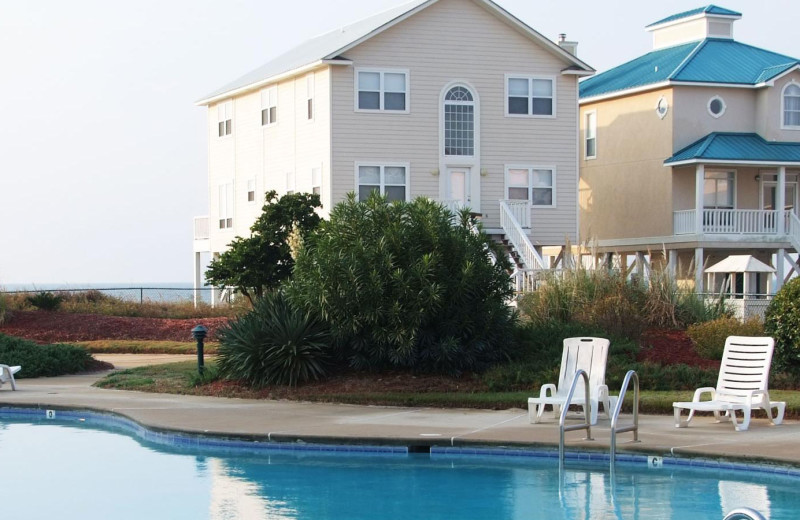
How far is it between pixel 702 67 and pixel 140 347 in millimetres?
22601

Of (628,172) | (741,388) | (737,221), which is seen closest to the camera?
(741,388)

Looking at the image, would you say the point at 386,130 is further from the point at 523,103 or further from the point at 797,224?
the point at 797,224

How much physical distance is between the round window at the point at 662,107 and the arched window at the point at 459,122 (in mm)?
7076

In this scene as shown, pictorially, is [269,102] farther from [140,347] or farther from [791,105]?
[791,105]

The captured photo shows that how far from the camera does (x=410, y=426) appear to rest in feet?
51.6

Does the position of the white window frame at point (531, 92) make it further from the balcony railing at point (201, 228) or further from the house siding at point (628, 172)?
the balcony railing at point (201, 228)

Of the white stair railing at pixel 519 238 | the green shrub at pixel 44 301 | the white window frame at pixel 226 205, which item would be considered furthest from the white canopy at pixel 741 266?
the white window frame at pixel 226 205

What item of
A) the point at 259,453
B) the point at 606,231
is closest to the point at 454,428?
the point at 259,453

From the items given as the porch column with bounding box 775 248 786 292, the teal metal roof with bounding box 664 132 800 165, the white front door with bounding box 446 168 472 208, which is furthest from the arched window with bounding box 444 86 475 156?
the porch column with bounding box 775 248 786 292

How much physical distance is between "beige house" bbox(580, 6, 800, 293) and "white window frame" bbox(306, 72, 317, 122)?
10.8m

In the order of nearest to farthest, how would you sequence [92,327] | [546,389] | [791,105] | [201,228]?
[546,389] < [92,327] < [791,105] < [201,228]

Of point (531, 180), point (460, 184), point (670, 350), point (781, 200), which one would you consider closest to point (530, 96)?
point (531, 180)

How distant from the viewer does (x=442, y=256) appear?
63.9 feet

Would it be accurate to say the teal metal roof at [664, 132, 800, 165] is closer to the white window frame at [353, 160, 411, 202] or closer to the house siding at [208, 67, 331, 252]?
the white window frame at [353, 160, 411, 202]
